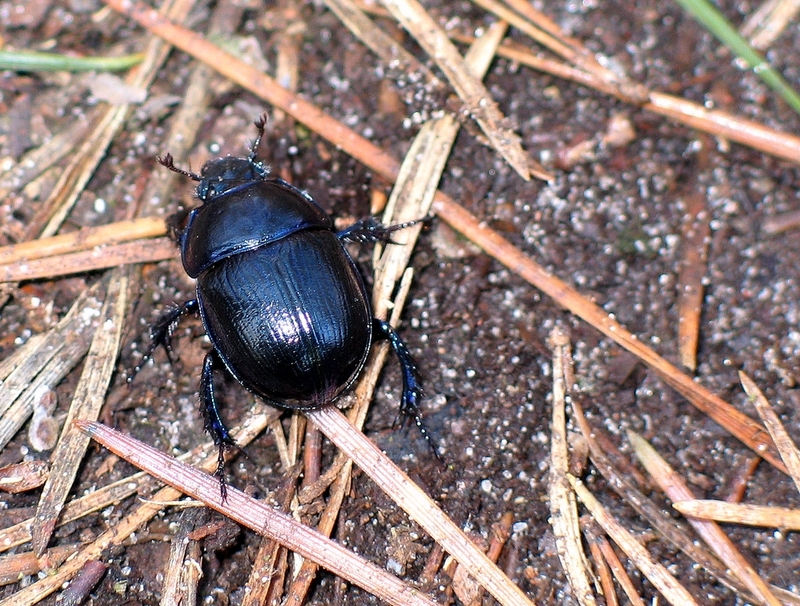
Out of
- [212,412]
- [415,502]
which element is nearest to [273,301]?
[212,412]

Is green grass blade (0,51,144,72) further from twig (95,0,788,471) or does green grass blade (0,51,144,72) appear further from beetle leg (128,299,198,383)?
beetle leg (128,299,198,383)

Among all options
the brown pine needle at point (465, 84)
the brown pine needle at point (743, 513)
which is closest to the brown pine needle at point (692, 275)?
the brown pine needle at point (743, 513)

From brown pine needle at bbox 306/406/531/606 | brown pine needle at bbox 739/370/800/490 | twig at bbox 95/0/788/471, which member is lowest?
brown pine needle at bbox 306/406/531/606

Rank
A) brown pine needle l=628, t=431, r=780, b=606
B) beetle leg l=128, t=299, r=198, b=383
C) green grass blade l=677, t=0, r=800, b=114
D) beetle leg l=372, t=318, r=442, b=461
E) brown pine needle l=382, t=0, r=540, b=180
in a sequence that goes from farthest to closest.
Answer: green grass blade l=677, t=0, r=800, b=114
brown pine needle l=382, t=0, r=540, b=180
beetle leg l=128, t=299, r=198, b=383
beetle leg l=372, t=318, r=442, b=461
brown pine needle l=628, t=431, r=780, b=606

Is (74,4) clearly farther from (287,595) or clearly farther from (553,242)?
(287,595)

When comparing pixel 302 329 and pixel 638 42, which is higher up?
pixel 638 42

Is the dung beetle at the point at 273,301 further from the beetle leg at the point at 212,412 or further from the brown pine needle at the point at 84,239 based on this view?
the brown pine needle at the point at 84,239

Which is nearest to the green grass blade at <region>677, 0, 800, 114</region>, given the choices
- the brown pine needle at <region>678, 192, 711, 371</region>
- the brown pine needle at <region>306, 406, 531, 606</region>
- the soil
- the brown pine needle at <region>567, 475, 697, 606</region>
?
the soil

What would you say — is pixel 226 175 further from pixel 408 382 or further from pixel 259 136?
pixel 408 382

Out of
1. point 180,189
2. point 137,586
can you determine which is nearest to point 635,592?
point 137,586
